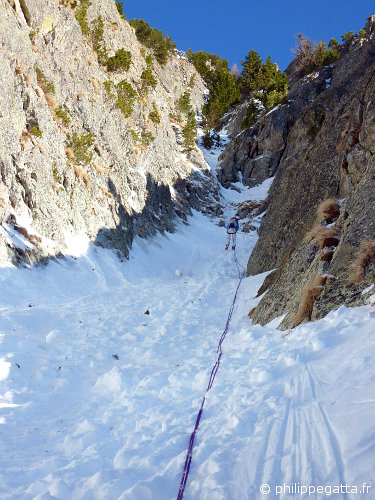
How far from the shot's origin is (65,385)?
6598 mm

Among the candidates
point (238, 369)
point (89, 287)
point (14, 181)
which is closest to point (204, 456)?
point (238, 369)

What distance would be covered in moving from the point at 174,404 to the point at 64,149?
18823 millimetres

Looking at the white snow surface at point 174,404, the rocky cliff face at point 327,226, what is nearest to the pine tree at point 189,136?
the rocky cliff face at point 327,226

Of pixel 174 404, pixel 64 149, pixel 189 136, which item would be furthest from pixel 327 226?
pixel 189 136

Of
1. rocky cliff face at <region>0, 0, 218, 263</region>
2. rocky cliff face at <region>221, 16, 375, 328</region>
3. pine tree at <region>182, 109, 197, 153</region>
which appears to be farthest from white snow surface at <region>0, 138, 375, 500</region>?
pine tree at <region>182, 109, 197, 153</region>

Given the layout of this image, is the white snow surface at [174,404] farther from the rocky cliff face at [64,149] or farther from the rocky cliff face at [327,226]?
the rocky cliff face at [64,149]

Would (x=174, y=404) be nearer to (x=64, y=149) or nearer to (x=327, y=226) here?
(x=327, y=226)

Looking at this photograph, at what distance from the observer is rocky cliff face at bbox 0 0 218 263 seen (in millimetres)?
15445

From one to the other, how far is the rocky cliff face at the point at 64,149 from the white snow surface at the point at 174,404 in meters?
5.76

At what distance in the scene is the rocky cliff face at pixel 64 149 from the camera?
15.4m

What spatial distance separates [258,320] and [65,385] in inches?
228

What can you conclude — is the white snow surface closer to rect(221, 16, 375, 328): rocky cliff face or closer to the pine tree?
rect(221, 16, 375, 328): rocky cliff face

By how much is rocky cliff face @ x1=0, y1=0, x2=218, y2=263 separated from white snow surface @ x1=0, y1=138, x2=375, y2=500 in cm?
576

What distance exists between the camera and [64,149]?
67.0ft
